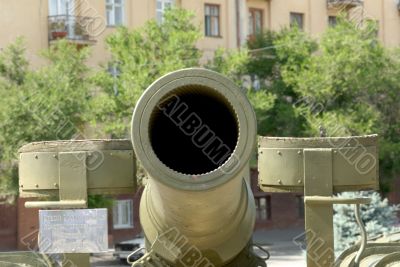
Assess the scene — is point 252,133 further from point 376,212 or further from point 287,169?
point 376,212

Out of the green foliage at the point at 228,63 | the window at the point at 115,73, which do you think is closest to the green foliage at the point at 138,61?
the window at the point at 115,73

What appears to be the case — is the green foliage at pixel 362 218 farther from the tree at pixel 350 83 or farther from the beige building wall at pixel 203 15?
the beige building wall at pixel 203 15

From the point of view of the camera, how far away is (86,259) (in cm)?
641

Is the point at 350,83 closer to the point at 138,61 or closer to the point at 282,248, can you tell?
the point at 282,248

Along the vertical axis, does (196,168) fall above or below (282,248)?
above

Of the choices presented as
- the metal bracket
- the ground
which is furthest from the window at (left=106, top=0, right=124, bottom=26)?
the metal bracket

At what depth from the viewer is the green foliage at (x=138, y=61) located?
21.8 meters

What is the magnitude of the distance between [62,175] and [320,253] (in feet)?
6.12

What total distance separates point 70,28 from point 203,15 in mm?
5852

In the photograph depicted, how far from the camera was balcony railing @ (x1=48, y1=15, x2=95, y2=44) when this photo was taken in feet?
90.9

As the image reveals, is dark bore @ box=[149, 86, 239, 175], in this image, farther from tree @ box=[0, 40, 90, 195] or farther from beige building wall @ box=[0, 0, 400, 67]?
beige building wall @ box=[0, 0, 400, 67]

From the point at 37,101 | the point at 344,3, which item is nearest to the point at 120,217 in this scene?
the point at 37,101

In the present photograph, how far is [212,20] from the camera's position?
3247 cm

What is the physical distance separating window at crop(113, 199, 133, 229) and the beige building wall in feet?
15.3
